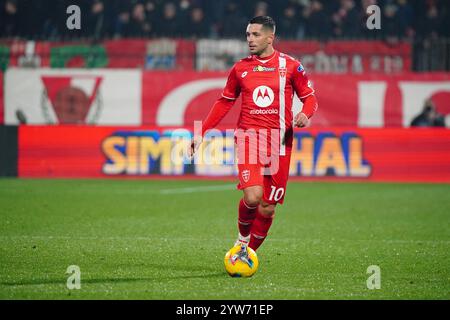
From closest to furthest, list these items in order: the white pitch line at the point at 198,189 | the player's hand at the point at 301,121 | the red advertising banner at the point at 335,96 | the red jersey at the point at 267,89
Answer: the player's hand at the point at 301,121 → the red jersey at the point at 267,89 → the white pitch line at the point at 198,189 → the red advertising banner at the point at 335,96

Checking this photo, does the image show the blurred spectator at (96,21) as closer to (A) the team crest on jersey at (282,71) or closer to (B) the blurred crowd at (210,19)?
(B) the blurred crowd at (210,19)

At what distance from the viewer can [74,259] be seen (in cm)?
883

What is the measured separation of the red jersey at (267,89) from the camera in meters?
8.26

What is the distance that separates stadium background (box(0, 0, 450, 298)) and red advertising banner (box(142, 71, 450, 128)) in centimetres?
2

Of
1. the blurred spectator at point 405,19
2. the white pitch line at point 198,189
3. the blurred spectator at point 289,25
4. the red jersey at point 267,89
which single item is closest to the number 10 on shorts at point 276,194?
the red jersey at point 267,89

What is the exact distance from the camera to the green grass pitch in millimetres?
7336

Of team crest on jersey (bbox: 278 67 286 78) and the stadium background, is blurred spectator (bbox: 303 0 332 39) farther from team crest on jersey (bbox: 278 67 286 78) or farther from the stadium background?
team crest on jersey (bbox: 278 67 286 78)

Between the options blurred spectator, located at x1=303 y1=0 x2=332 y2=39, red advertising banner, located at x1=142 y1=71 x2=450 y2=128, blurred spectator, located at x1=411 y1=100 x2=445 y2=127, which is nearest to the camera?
blurred spectator, located at x1=411 y1=100 x2=445 y2=127

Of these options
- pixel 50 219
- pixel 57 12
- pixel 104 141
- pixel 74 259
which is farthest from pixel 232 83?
pixel 57 12

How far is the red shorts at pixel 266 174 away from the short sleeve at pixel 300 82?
581 millimetres

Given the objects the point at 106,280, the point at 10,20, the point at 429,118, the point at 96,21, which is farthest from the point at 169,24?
the point at 106,280

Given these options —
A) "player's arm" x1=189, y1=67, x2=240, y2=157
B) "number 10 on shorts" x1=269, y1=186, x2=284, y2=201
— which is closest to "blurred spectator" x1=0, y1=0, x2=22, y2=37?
"player's arm" x1=189, y1=67, x2=240, y2=157
